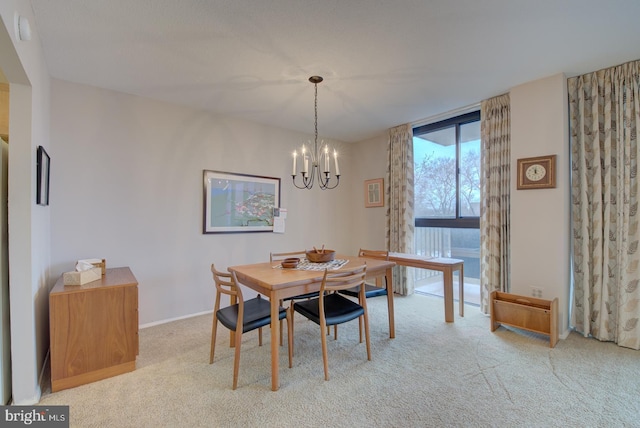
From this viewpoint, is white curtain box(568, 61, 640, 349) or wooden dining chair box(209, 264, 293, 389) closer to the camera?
wooden dining chair box(209, 264, 293, 389)

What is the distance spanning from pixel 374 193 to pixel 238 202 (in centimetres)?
219

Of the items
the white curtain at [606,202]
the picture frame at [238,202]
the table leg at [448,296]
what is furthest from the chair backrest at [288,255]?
the white curtain at [606,202]

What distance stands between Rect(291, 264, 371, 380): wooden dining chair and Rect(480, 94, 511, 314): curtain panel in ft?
5.50

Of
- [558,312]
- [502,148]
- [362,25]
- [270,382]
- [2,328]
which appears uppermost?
[362,25]

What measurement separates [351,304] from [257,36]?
2.25 m

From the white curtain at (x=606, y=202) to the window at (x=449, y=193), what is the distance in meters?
0.99

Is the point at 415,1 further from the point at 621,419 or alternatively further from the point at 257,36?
the point at 621,419

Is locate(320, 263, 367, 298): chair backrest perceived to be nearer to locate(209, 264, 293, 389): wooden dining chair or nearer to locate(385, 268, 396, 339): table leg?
locate(209, 264, 293, 389): wooden dining chair

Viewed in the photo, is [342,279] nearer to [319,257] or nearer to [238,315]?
[319,257]

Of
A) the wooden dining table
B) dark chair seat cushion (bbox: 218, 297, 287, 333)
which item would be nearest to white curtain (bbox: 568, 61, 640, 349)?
the wooden dining table

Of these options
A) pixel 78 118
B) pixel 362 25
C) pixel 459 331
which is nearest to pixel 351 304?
pixel 459 331

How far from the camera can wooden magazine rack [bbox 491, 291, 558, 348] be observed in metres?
2.54

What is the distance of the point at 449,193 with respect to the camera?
12.7 feet

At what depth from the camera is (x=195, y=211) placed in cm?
345
